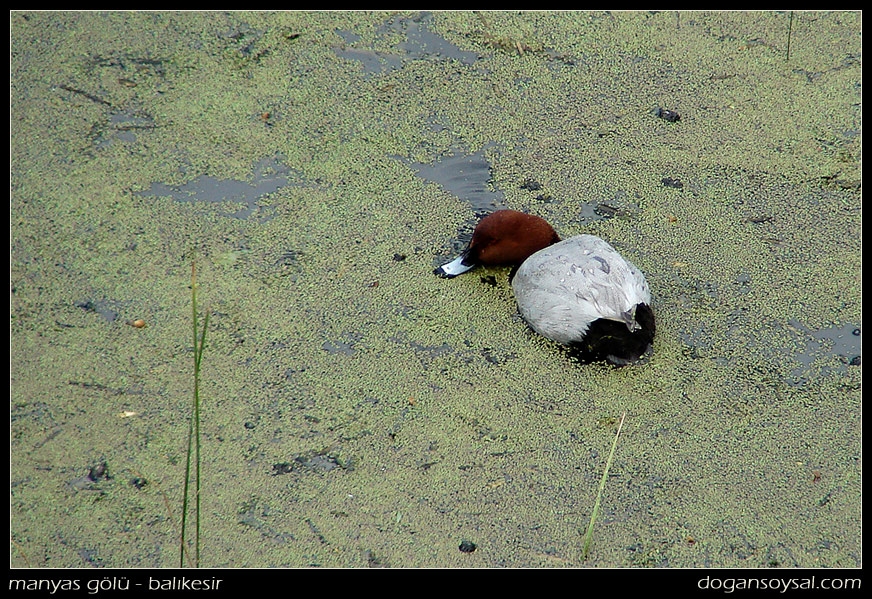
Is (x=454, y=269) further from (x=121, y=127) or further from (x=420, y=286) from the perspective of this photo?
(x=121, y=127)

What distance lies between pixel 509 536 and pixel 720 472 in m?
0.51

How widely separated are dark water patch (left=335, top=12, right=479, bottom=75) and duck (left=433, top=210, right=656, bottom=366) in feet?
3.08

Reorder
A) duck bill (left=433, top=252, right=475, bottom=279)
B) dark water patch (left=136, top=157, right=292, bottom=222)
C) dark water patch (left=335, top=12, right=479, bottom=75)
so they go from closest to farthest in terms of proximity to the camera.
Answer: duck bill (left=433, top=252, right=475, bottom=279) → dark water patch (left=136, top=157, right=292, bottom=222) → dark water patch (left=335, top=12, right=479, bottom=75)

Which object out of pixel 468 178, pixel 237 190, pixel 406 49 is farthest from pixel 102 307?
pixel 406 49

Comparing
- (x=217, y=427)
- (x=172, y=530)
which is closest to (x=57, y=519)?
(x=172, y=530)

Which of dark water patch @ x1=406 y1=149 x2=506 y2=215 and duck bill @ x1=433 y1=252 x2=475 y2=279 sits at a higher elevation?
dark water patch @ x1=406 y1=149 x2=506 y2=215

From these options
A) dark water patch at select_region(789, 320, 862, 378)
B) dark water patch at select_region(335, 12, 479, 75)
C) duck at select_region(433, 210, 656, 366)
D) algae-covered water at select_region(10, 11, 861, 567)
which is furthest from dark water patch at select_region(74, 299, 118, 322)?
dark water patch at select_region(789, 320, 862, 378)

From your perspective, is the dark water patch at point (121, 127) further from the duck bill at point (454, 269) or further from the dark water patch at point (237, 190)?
the duck bill at point (454, 269)

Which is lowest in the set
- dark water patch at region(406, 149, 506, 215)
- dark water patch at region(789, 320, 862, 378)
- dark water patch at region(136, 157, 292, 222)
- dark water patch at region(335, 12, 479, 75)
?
dark water patch at region(789, 320, 862, 378)

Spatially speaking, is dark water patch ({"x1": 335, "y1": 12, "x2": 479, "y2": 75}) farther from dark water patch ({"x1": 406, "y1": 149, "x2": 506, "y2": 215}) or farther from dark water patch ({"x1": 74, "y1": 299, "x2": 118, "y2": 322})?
dark water patch ({"x1": 74, "y1": 299, "x2": 118, "y2": 322})

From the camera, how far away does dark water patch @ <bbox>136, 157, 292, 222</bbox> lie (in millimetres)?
2572

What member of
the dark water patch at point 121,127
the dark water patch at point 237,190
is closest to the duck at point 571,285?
the dark water patch at point 237,190

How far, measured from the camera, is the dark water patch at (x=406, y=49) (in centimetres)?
306

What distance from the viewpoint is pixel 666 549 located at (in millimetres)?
1818
